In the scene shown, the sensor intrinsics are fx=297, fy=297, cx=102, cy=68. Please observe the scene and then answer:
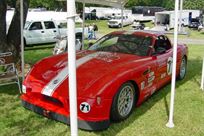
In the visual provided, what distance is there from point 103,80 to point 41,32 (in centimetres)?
1264

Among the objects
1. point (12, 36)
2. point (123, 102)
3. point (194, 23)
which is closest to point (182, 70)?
point (123, 102)

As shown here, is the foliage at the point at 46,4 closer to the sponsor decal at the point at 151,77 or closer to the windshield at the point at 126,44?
the windshield at the point at 126,44

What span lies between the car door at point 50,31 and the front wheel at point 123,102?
12228mm

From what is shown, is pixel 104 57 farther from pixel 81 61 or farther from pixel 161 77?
pixel 161 77

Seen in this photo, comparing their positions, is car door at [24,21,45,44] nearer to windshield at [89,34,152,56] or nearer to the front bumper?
windshield at [89,34,152,56]

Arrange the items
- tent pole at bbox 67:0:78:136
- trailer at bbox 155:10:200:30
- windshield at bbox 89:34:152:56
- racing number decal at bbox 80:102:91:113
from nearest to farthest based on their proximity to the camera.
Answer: tent pole at bbox 67:0:78:136 < racing number decal at bbox 80:102:91:113 < windshield at bbox 89:34:152:56 < trailer at bbox 155:10:200:30

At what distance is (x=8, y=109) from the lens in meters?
5.33

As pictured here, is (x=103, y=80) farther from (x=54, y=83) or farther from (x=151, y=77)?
(x=151, y=77)

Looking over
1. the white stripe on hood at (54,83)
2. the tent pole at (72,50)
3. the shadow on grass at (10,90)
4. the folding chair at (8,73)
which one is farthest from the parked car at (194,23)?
the tent pole at (72,50)

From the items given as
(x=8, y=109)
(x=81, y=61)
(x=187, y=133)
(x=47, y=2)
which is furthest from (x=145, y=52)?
(x=47, y=2)

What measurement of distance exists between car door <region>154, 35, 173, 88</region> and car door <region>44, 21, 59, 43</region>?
1073 cm

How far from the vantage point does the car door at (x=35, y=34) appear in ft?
51.9

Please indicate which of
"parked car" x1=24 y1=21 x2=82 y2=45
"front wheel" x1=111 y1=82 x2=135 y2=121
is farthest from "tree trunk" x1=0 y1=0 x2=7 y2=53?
"parked car" x1=24 y1=21 x2=82 y2=45

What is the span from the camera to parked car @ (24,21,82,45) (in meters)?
15.9
